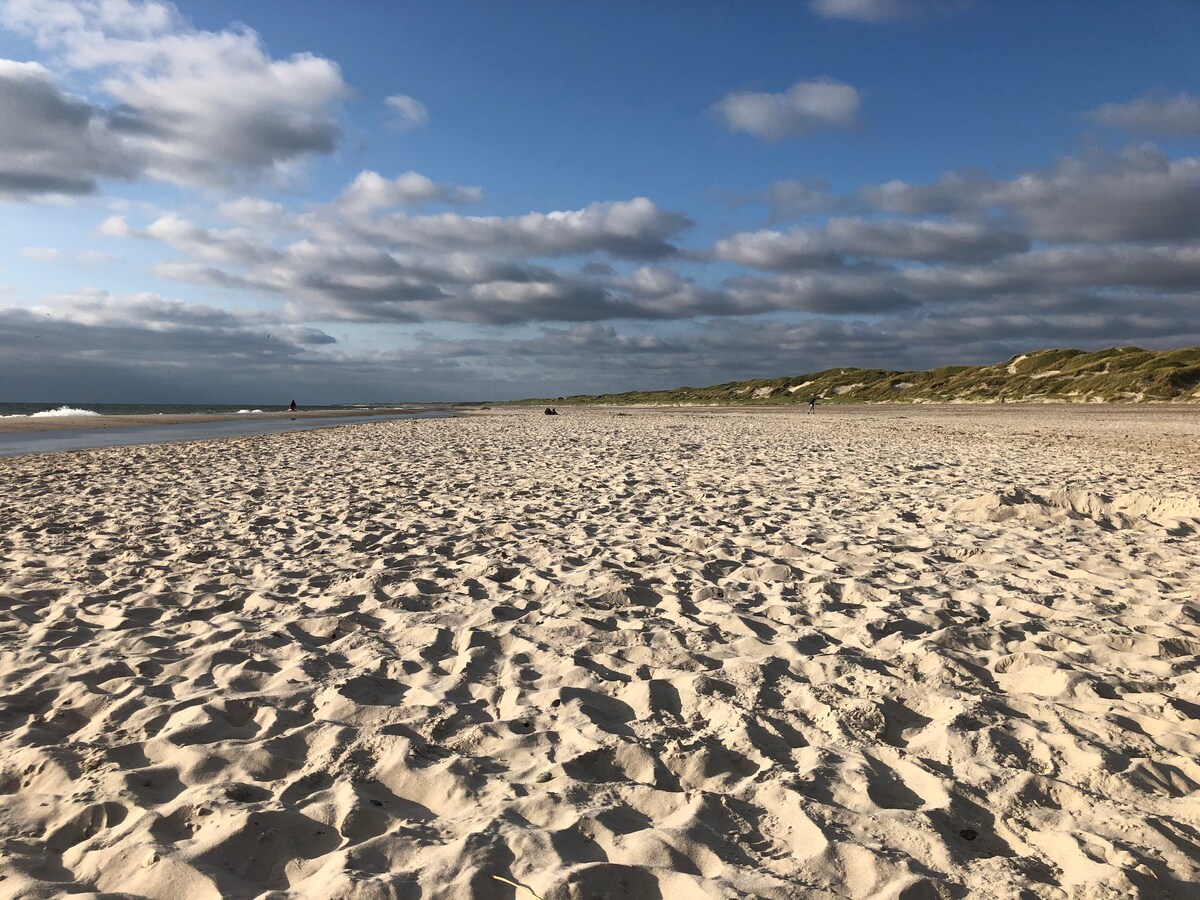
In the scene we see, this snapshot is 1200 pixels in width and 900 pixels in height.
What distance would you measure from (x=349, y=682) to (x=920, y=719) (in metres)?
3.13

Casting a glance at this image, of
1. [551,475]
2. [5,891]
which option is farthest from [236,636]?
[551,475]

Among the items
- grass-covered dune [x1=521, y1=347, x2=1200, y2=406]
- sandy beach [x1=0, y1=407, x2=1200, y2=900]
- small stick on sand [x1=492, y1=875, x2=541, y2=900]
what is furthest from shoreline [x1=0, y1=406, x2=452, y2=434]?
grass-covered dune [x1=521, y1=347, x2=1200, y2=406]

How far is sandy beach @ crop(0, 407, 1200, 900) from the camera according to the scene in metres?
2.48

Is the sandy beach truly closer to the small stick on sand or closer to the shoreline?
the small stick on sand

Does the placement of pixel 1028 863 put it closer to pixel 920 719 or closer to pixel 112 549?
pixel 920 719

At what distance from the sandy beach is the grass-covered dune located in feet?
159

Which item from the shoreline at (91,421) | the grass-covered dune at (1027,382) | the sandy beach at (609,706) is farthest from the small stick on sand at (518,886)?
the grass-covered dune at (1027,382)

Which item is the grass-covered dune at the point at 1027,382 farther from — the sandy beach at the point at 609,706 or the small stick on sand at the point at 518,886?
the small stick on sand at the point at 518,886

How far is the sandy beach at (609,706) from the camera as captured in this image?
2482 mm

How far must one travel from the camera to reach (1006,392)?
185 ft

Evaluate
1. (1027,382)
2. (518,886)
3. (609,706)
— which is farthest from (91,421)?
(1027,382)

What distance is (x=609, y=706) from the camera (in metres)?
3.75

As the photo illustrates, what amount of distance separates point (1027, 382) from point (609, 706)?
212 ft

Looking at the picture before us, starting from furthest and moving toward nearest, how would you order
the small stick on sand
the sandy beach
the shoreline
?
1. the shoreline
2. the sandy beach
3. the small stick on sand
